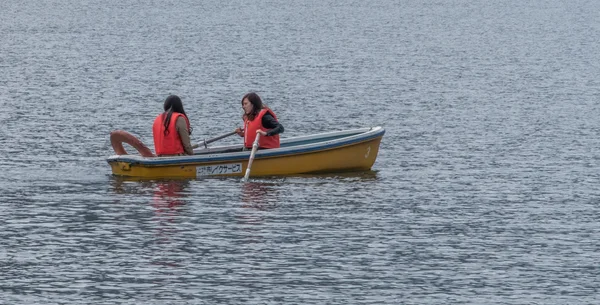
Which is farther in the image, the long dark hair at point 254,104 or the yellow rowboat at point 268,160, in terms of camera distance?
the long dark hair at point 254,104

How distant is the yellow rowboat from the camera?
26.1 metres

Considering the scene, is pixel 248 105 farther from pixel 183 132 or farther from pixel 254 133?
pixel 183 132

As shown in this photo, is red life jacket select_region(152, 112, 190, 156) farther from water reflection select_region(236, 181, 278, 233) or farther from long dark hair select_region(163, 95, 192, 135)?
water reflection select_region(236, 181, 278, 233)

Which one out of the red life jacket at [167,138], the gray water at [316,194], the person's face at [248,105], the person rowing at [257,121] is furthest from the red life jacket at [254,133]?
the red life jacket at [167,138]

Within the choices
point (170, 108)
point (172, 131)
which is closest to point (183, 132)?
point (172, 131)

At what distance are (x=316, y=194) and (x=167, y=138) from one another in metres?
3.24

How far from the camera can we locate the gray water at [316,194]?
18406 mm

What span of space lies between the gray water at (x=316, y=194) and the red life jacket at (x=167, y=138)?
31.5 inches

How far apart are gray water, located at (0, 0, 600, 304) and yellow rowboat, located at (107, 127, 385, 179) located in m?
0.32

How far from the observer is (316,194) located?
25.4 m

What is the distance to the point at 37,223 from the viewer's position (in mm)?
22203

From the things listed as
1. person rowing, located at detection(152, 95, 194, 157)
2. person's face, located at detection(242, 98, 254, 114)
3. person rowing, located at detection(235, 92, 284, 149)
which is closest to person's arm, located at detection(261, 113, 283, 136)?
person rowing, located at detection(235, 92, 284, 149)

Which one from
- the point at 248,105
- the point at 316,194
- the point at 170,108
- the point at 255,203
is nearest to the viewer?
the point at 255,203

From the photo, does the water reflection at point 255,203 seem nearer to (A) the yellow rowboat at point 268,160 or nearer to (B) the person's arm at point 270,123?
(A) the yellow rowboat at point 268,160
